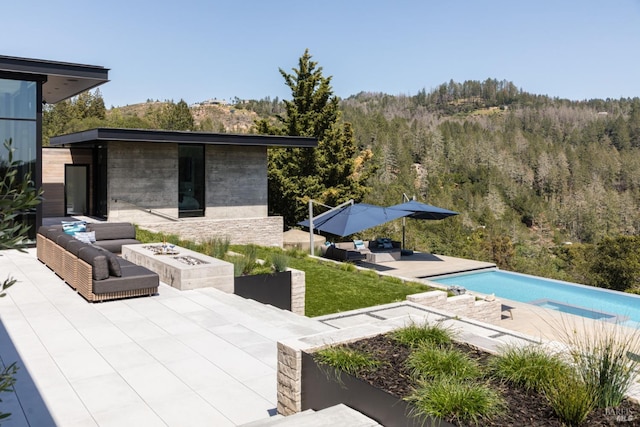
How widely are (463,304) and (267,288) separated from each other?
4.34 meters

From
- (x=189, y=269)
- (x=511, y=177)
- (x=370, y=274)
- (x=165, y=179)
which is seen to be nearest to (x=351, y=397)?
(x=189, y=269)

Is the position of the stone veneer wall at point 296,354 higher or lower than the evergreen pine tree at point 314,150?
lower

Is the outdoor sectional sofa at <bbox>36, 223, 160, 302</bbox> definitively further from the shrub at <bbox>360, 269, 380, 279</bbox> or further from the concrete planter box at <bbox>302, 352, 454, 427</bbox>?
the shrub at <bbox>360, 269, 380, 279</bbox>

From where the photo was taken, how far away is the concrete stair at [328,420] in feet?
11.5

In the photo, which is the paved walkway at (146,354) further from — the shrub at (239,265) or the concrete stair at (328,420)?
the shrub at (239,265)

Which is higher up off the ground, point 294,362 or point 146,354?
point 294,362

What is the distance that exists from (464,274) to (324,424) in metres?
15.4

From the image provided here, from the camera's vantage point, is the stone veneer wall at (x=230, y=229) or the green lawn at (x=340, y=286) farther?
the stone veneer wall at (x=230, y=229)

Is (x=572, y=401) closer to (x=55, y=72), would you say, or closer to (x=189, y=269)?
(x=189, y=269)

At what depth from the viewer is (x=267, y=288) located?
33.2ft

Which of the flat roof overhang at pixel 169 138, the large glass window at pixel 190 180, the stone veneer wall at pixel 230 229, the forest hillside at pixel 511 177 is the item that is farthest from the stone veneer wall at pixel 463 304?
the forest hillside at pixel 511 177

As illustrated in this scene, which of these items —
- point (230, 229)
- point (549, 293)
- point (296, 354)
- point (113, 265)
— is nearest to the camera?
point (296, 354)

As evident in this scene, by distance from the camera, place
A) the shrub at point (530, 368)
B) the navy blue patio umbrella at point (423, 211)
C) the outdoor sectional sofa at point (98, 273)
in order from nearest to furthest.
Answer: the shrub at point (530, 368) < the outdoor sectional sofa at point (98, 273) < the navy blue patio umbrella at point (423, 211)

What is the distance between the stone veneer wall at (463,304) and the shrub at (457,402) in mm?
7254
